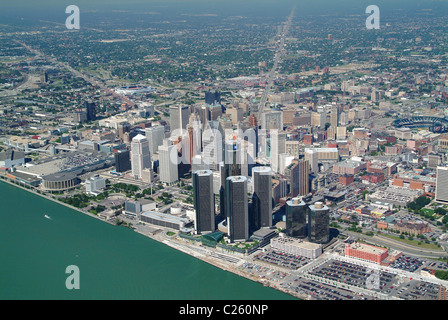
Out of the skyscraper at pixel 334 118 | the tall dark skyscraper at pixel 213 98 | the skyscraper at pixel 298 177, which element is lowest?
the skyscraper at pixel 298 177

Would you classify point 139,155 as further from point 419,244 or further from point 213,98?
point 213,98

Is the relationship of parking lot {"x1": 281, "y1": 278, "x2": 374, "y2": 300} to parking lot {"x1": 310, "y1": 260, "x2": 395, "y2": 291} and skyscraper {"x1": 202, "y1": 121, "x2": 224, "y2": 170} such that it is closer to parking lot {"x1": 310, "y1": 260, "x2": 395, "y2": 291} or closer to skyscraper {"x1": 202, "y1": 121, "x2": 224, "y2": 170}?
parking lot {"x1": 310, "y1": 260, "x2": 395, "y2": 291}

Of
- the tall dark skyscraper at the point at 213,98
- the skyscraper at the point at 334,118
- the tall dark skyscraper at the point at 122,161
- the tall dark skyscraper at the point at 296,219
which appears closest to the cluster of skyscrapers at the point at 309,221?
the tall dark skyscraper at the point at 296,219

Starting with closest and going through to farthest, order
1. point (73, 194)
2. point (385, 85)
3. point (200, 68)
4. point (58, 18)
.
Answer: point (73, 194)
point (385, 85)
point (200, 68)
point (58, 18)

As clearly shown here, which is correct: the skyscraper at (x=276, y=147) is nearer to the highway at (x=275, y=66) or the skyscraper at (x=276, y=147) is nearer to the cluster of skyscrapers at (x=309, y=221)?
the cluster of skyscrapers at (x=309, y=221)

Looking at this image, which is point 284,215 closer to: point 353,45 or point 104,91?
point 104,91

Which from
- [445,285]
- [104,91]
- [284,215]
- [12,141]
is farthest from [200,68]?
[445,285]
